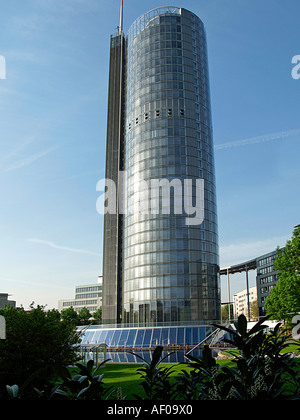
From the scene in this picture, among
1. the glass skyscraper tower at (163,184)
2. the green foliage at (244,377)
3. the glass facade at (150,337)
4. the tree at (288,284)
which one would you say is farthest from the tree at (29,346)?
the glass skyscraper tower at (163,184)

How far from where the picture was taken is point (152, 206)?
88688mm

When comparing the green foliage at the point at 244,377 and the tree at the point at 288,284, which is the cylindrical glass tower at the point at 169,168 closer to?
the tree at the point at 288,284

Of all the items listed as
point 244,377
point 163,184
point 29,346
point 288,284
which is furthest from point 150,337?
point 244,377

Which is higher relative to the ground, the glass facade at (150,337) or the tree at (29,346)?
the tree at (29,346)

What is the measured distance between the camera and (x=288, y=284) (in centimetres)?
4262

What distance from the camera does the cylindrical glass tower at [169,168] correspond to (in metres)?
85.4

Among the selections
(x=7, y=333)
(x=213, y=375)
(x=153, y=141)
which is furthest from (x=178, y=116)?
(x=213, y=375)

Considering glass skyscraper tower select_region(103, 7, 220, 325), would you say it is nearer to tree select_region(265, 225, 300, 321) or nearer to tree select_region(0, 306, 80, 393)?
tree select_region(265, 225, 300, 321)

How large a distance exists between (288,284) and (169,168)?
51257mm

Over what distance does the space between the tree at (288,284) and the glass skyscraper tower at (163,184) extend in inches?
1508

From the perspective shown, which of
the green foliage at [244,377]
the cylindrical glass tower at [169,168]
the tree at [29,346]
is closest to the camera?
the green foliage at [244,377]

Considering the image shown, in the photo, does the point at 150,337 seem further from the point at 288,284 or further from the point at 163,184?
the point at 163,184

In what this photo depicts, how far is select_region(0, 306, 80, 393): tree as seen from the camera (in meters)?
21.4
